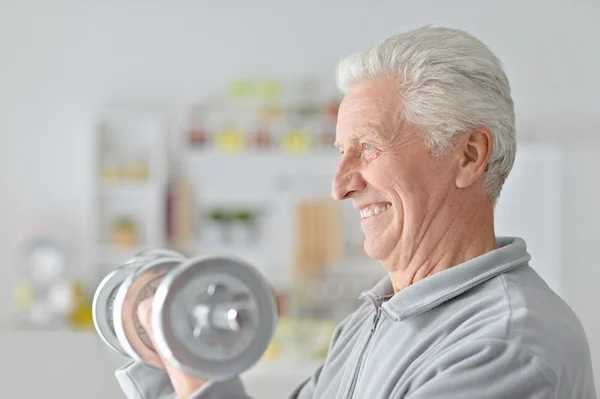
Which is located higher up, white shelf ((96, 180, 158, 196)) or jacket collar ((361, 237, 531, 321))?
jacket collar ((361, 237, 531, 321))

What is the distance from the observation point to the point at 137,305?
101 cm

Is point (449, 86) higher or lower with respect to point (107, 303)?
higher

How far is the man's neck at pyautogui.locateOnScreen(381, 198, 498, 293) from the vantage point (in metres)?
1.18

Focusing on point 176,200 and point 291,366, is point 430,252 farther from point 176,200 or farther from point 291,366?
point 176,200

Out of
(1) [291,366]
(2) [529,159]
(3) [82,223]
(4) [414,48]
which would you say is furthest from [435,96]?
(3) [82,223]

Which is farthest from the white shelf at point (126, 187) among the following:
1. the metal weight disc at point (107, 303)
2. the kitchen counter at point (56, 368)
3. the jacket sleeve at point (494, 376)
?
the jacket sleeve at point (494, 376)

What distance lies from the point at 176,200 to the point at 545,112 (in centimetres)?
205

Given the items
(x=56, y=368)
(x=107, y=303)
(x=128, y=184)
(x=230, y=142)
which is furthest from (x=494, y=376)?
(x=128, y=184)

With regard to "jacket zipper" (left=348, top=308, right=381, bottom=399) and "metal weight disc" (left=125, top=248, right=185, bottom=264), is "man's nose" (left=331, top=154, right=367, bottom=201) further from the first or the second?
"metal weight disc" (left=125, top=248, right=185, bottom=264)

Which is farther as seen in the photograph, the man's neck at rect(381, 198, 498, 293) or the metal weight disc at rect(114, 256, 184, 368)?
the man's neck at rect(381, 198, 498, 293)

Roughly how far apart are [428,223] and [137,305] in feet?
1.39

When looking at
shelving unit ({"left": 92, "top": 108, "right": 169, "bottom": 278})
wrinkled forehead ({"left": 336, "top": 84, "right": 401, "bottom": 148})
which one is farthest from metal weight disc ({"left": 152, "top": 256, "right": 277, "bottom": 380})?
shelving unit ({"left": 92, "top": 108, "right": 169, "bottom": 278})

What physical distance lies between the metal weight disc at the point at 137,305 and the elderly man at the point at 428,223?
0.34 ft

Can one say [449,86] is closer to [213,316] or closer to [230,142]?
[213,316]
